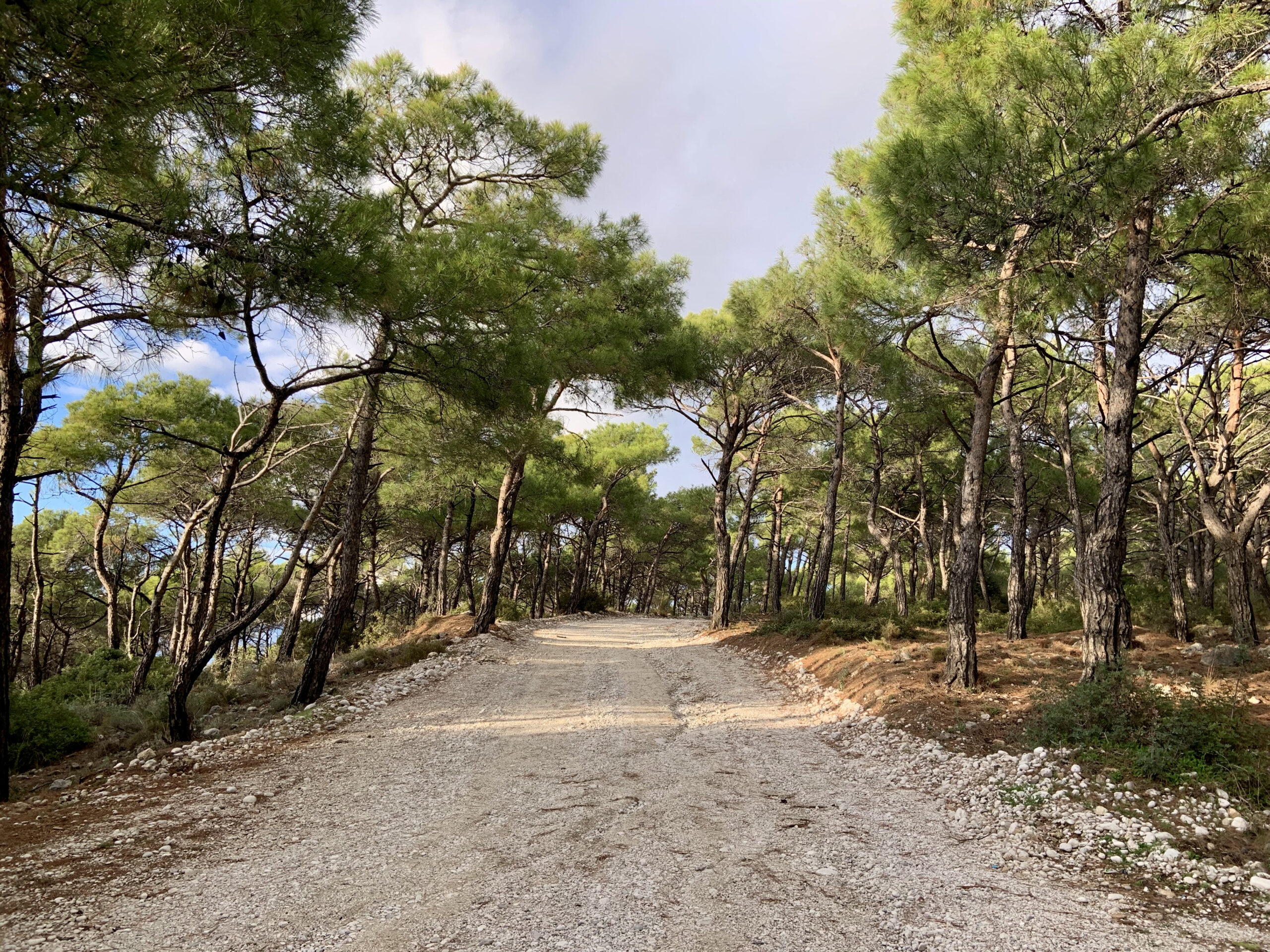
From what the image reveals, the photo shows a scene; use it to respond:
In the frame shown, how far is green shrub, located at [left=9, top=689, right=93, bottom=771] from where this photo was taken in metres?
6.24

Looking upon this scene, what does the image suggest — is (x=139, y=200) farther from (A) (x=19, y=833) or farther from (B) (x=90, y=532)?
(B) (x=90, y=532)

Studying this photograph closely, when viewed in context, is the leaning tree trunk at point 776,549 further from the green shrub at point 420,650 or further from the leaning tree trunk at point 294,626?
the leaning tree trunk at point 294,626

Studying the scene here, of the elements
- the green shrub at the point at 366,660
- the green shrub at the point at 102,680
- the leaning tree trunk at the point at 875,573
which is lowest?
the green shrub at the point at 102,680

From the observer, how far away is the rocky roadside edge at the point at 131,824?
287 cm

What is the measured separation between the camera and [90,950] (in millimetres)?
2539

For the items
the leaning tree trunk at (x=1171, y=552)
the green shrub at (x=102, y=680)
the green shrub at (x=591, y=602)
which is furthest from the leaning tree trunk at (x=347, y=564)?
the green shrub at (x=591, y=602)

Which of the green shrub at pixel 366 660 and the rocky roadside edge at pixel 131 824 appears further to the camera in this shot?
the green shrub at pixel 366 660

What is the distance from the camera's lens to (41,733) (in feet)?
21.4

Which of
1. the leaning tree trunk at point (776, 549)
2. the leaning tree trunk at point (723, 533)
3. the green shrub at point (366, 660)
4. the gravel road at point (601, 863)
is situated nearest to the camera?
the gravel road at point (601, 863)

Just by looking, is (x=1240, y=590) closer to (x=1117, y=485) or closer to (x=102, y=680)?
(x=1117, y=485)

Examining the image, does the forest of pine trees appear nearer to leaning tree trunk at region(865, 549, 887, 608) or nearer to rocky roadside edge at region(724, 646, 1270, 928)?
rocky roadside edge at region(724, 646, 1270, 928)

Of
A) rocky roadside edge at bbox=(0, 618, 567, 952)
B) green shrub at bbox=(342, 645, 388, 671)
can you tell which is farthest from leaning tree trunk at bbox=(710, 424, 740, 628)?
rocky roadside edge at bbox=(0, 618, 567, 952)

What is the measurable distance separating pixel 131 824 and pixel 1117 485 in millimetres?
8775

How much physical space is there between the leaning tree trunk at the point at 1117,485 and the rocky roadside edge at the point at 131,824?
7512mm
